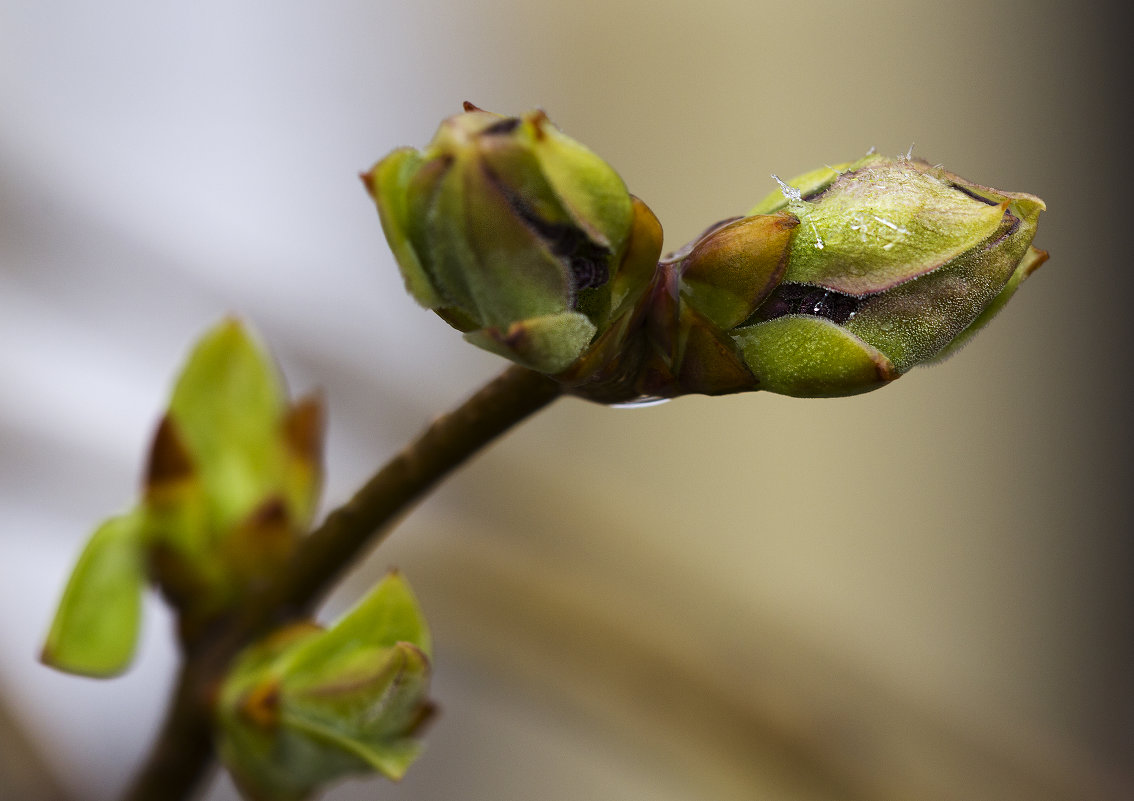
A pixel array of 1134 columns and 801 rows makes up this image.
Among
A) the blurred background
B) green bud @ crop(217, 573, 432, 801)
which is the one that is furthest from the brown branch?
the blurred background

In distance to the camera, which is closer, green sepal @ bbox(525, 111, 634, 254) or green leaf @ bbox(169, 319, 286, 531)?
green sepal @ bbox(525, 111, 634, 254)

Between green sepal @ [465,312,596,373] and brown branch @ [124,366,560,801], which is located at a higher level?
green sepal @ [465,312,596,373]

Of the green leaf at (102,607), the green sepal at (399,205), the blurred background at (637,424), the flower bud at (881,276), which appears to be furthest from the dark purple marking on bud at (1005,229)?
the blurred background at (637,424)

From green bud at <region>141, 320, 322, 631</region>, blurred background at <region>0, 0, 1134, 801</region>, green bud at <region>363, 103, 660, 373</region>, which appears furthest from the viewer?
blurred background at <region>0, 0, 1134, 801</region>

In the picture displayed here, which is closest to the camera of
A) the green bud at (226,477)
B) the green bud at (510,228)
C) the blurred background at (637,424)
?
the green bud at (510,228)

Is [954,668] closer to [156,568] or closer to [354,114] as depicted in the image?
[354,114]

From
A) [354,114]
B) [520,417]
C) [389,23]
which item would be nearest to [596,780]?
[354,114]

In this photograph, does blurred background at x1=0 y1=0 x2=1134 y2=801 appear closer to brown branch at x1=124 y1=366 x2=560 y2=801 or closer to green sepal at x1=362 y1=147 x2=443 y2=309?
brown branch at x1=124 y1=366 x2=560 y2=801

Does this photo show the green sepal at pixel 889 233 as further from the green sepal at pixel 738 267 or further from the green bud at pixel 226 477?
the green bud at pixel 226 477

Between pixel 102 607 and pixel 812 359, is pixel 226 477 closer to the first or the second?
pixel 102 607
